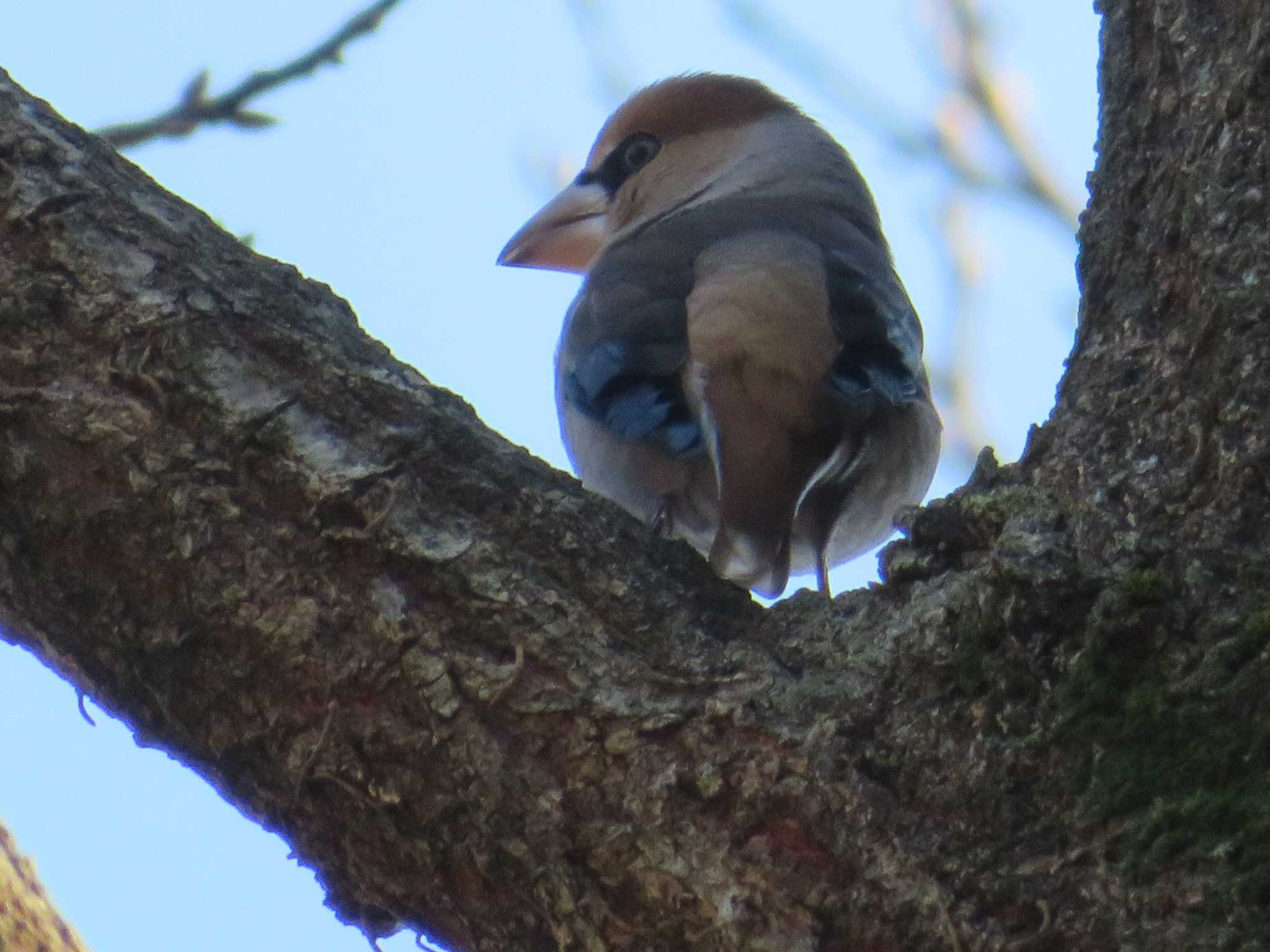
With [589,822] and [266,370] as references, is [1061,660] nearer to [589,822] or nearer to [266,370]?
[589,822]

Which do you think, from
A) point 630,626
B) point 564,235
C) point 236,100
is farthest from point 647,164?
point 630,626

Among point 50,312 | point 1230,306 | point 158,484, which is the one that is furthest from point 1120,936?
point 50,312

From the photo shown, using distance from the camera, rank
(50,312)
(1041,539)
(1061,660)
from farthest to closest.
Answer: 1. (50,312)
2. (1041,539)
3. (1061,660)

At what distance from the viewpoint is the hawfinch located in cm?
328

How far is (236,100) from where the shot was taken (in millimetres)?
3480

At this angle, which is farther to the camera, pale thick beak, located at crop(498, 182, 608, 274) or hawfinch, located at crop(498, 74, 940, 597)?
pale thick beak, located at crop(498, 182, 608, 274)

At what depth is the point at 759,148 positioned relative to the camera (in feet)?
18.4

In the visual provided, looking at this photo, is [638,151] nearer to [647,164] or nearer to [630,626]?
[647,164]

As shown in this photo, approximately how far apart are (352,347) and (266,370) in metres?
0.15

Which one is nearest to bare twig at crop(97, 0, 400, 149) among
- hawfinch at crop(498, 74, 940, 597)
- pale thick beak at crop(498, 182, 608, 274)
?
hawfinch at crop(498, 74, 940, 597)

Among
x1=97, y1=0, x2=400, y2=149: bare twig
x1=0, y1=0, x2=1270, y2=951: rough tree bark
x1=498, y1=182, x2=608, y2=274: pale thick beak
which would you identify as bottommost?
x1=0, y1=0, x2=1270, y2=951: rough tree bark

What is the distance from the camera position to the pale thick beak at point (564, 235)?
18.0ft

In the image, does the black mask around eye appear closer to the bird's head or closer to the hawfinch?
the bird's head

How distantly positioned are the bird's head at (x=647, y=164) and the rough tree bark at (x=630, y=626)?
3075 millimetres
